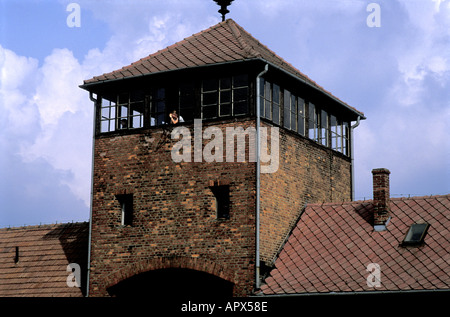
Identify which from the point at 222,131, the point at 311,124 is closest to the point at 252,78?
the point at 222,131

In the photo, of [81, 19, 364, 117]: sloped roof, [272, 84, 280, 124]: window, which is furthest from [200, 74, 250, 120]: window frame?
[272, 84, 280, 124]: window

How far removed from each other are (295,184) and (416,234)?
4.01 m

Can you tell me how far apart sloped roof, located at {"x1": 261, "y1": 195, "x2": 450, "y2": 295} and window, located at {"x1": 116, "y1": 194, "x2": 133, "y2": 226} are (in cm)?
473

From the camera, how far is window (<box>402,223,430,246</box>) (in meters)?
21.0

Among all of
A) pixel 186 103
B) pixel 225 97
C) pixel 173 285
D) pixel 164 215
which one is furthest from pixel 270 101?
pixel 173 285

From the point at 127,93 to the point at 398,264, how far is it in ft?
31.7

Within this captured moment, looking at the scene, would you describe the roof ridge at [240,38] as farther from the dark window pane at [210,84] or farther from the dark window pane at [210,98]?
the dark window pane at [210,98]

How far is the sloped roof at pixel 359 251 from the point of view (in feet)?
65.4

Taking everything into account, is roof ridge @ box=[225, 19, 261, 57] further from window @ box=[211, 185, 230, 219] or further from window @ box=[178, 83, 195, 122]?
window @ box=[211, 185, 230, 219]

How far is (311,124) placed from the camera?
2492 cm

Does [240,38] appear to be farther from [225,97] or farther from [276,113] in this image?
[276,113]

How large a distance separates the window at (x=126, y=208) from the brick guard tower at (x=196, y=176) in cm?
3

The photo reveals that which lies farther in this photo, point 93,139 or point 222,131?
point 93,139
